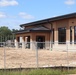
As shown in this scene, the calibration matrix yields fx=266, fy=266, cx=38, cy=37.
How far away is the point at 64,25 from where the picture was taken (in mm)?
39656

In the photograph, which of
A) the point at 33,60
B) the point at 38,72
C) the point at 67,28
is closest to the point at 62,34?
the point at 67,28

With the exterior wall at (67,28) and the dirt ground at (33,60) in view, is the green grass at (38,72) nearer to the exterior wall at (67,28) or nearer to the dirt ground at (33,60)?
the dirt ground at (33,60)

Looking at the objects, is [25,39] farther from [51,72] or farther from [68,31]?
[51,72]

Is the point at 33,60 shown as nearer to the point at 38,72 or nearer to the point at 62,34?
the point at 38,72

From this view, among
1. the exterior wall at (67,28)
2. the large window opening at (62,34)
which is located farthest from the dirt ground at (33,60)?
the large window opening at (62,34)

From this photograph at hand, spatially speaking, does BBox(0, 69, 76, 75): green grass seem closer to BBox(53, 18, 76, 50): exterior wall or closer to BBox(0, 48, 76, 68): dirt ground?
BBox(0, 48, 76, 68): dirt ground

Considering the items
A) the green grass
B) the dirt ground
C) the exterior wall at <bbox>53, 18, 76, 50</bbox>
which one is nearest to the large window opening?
the exterior wall at <bbox>53, 18, 76, 50</bbox>

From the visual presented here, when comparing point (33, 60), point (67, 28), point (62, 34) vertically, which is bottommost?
point (33, 60)

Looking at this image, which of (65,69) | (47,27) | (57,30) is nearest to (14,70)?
(65,69)

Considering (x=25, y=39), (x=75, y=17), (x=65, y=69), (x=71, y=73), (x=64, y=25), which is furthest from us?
(x=25, y=39)

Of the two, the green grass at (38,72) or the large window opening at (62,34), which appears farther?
the large window opening at (62,34)

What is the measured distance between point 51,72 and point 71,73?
1438 mm

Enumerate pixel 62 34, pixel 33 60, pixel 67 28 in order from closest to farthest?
pixel 33 60, pixel 67 28, pixel 62 34

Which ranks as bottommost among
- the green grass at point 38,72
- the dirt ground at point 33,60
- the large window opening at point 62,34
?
the green grass at point 38,72
